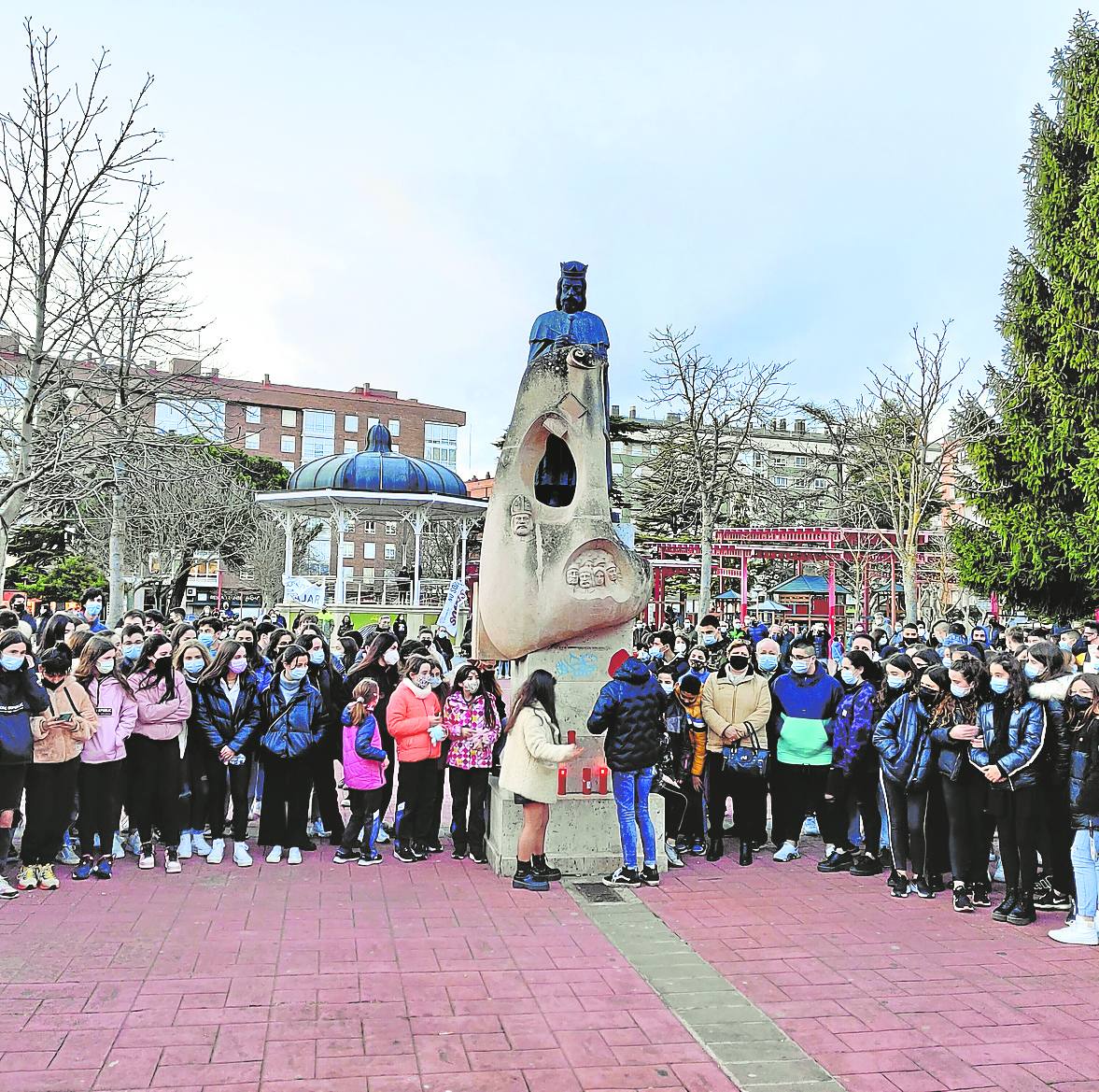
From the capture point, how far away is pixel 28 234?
12.4 m

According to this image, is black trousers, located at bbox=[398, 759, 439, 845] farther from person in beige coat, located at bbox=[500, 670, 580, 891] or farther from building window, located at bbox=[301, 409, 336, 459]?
building window, located at bbox=[301, 409, 336, 459]

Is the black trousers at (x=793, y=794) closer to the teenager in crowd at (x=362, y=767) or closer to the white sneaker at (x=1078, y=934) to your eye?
the white sneaker at (x=1078, y=934)

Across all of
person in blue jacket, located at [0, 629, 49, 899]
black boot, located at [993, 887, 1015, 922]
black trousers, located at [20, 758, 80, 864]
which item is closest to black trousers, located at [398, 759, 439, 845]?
black trousers, located at [20, 758, 80, 864]

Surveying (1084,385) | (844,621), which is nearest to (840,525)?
(844,621)

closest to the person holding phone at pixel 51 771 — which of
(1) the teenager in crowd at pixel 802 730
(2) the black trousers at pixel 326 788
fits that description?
(2) the black trousers at pixel 326 788

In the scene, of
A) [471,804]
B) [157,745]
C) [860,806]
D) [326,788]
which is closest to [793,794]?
[860,806]

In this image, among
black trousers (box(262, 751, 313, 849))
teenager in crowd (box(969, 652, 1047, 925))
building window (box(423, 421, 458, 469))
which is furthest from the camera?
building window (box(423, 421, 458, 469))

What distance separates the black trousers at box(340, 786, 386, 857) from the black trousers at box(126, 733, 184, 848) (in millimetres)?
1321

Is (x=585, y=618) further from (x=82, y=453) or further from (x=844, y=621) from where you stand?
(x=844, y=621)

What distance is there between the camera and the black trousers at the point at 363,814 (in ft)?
25.8

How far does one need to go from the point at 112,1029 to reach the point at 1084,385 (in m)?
→ 21.9

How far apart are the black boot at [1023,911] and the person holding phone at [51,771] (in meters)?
6.54

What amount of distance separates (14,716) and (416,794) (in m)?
3.03

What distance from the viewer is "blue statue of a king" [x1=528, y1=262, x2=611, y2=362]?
807 cm
